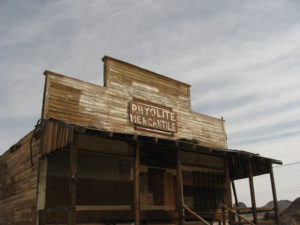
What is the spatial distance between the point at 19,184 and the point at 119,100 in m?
5.73

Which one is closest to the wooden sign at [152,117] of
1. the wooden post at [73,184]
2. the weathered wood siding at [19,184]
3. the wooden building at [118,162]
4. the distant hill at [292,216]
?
the wooden building at [118,162]

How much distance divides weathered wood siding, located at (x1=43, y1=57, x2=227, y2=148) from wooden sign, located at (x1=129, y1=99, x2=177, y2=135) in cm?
30

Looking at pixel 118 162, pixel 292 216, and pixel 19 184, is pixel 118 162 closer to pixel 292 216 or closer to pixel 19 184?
pixel 19 184

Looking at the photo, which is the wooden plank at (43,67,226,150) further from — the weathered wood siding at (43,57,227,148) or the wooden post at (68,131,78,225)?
the wooden post at (68,131,78,225)

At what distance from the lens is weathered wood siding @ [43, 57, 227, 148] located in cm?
1370

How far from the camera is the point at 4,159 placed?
15719 millimetres

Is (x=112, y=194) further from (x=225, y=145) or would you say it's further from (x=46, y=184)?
(x=225, y=145)

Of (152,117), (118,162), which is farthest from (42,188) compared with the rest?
(152,117)

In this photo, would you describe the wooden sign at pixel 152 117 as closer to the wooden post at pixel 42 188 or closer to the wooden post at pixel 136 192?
the wooden post at pixel 136 192

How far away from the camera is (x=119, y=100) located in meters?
15.8

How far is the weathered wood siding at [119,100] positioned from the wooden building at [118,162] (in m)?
0.04

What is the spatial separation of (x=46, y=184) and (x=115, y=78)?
6.66 m

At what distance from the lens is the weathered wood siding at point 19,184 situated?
463 inches

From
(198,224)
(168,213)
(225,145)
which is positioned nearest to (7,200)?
A: (168,213)
